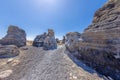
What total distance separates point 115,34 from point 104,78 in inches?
166

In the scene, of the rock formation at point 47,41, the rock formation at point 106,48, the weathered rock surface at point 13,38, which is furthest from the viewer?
the rock formation at point 47,41

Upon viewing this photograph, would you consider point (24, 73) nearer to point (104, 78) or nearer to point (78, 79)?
point (78, 79)

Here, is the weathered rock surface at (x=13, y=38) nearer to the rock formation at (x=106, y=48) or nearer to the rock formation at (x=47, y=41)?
the rock formation at (x=47, y=41)

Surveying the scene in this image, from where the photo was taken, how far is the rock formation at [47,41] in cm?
2595

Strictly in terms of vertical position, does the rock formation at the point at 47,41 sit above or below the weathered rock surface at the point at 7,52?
above

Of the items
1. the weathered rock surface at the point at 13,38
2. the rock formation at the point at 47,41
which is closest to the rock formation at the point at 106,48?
the rock formation at the point at 47,41

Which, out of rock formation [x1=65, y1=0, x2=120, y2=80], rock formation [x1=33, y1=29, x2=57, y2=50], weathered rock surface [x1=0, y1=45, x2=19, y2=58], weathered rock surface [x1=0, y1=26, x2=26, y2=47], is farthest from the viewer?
rock formation [x1=33, y1=29, x2=57, y2=50]

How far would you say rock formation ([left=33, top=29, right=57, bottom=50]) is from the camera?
25.9m

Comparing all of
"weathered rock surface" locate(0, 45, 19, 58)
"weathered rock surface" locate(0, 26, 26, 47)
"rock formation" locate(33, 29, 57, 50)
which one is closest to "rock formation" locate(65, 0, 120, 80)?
"weathered rock surface" locate(0, 45, 19, 58)

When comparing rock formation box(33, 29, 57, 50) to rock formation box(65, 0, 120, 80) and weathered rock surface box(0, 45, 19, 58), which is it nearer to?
weathered rock surface box(0, 45, 19, 58)

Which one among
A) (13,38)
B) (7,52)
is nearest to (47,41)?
(13,38)

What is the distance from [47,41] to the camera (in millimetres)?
26797

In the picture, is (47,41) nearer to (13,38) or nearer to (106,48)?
(13,38)

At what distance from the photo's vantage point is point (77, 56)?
14289 millimetres
